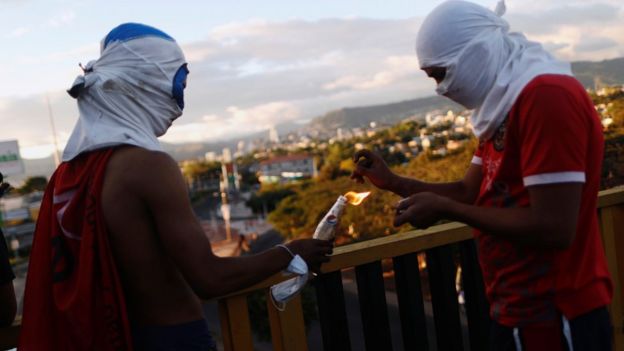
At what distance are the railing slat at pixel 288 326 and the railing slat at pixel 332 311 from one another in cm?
14

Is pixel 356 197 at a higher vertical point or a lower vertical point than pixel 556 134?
lower

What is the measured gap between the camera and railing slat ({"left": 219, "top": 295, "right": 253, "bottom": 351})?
225 cm

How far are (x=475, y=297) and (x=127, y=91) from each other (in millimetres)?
1955

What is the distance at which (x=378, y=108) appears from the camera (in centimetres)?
5322

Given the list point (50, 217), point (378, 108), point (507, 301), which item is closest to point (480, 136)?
point (507, 301)

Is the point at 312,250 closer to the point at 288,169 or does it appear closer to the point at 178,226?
the point at 178,226

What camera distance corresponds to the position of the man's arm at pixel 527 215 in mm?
1536

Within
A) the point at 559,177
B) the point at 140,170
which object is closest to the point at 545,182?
the point at 559,177

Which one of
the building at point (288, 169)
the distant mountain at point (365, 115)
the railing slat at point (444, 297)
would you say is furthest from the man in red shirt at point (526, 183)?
the building at point (288, 169)

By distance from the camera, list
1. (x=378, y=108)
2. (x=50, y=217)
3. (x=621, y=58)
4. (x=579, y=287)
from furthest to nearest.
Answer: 1. (x=378, y=108)
2. (x=621, y=58)
3. (x=50, y=217)
4. (x=579, y=287)

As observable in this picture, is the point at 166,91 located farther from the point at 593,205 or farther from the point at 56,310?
the point at 593,205

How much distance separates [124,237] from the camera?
1665mm

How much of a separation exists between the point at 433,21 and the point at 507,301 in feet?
3.09

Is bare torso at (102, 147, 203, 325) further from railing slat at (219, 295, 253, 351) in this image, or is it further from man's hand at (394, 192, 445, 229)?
man's hand at (394, 192, 445, 229)
